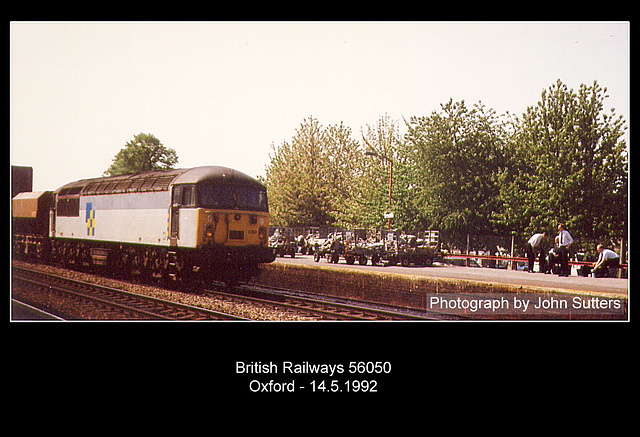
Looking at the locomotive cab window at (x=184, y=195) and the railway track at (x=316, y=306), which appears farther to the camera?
the locomotive cab window at (x=184, y=195)

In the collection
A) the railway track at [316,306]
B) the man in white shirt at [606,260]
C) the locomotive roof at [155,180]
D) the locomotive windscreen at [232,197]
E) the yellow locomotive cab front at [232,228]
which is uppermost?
the locomotive roof at [155,180]

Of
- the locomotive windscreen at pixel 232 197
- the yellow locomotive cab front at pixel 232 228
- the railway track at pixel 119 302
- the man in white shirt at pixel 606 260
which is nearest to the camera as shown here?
the railway track at pixel 119 302

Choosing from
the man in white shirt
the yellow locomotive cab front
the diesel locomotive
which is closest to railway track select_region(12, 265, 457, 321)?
the diesel locomotive

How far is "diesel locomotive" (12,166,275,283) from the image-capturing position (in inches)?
676

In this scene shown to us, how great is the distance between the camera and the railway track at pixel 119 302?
1466cm

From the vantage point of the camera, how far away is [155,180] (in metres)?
19.1

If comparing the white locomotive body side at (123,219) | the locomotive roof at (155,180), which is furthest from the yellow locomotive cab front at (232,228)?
the white locomotive body side at (123,219)

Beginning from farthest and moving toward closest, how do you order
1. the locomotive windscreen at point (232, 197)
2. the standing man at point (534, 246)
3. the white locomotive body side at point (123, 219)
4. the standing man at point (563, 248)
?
the standing man at point (534, 246)
the standing man at point (563, 248)
the white locomotive body side at point (123, 219)
the locomotive windscreen at point (232, 197)

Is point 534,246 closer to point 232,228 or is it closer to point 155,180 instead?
point 232,228

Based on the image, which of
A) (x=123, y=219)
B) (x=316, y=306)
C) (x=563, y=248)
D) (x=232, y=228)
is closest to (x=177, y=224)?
(x=232, y=228)

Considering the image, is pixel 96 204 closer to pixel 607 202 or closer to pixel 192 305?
pixel 192 305

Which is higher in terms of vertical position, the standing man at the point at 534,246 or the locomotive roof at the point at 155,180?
the locomotive roof at the point at 155,180

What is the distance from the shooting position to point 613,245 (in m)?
19.5

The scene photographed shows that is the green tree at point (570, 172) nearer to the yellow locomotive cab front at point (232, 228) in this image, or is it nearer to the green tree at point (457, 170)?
the green tree at point (457, 170)
